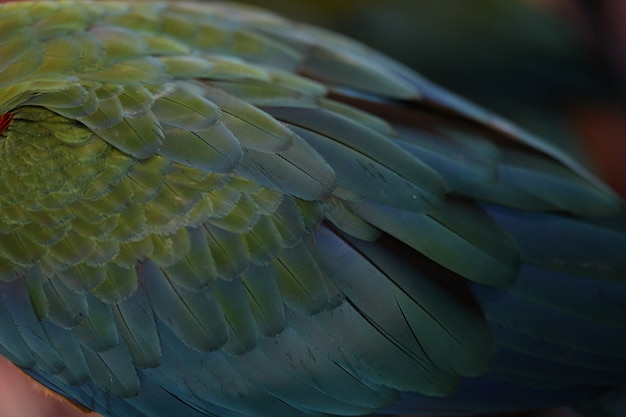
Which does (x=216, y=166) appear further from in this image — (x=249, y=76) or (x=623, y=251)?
(x=623, y=251)

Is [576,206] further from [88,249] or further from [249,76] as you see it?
[88,249]

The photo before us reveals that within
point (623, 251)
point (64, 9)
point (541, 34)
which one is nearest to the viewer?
point (623, 251)

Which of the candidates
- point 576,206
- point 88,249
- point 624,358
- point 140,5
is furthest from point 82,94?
point 624,358

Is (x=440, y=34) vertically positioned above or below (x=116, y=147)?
above

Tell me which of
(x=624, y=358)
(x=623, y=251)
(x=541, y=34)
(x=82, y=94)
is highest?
(x=541, y=34)

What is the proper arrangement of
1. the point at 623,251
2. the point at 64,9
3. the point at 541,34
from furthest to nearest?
the point at 541,34
the point at 64,9
the point at 623,251

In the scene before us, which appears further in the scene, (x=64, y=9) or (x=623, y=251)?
(x=64, y=9)
